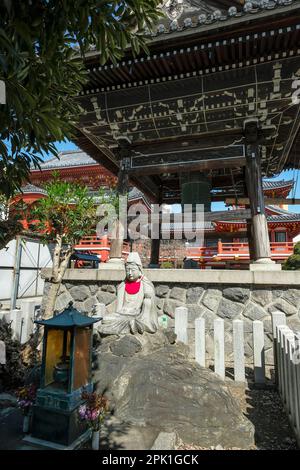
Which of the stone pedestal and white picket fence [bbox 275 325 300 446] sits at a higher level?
the stone pedestal

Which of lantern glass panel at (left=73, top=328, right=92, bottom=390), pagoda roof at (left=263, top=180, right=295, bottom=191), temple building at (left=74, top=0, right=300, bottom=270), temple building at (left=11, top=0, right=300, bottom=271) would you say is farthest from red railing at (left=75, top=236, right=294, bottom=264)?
lantern glass panel at (left=73, top=328, right=92, bottom=390)

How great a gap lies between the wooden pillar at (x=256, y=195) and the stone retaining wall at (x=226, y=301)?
684 mm

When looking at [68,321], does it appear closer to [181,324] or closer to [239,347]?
[181,324]

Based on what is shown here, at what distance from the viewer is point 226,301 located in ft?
21.0

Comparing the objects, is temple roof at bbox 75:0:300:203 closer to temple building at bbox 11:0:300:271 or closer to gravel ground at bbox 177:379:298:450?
temple building at bbox 11:0:300:271

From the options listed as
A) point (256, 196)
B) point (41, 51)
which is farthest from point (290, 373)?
point (256, 196)

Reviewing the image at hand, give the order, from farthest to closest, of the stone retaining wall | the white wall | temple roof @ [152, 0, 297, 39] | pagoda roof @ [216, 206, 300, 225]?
pagoda roof @ [216, 206, 300, 225] → the white wall → the stone retaining wall → temple roof @ [152, 0, 297, 39]

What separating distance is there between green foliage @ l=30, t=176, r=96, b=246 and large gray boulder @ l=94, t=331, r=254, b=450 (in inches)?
104

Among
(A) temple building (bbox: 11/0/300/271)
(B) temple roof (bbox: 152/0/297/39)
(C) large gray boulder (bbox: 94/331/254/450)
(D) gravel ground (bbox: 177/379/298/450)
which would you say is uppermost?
(B) temple roof (bbox: 152/0/297/39)

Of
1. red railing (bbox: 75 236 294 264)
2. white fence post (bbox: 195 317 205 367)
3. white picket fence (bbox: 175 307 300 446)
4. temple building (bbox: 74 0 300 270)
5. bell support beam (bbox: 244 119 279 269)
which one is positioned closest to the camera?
white picket fence (bbox: 175 307 300 446)

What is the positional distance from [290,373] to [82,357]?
235 centimetres

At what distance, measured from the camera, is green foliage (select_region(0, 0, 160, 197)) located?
1.83 metres

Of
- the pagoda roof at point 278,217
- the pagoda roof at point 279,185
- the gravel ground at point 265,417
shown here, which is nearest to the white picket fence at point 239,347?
the gravel ground at point 265,417
